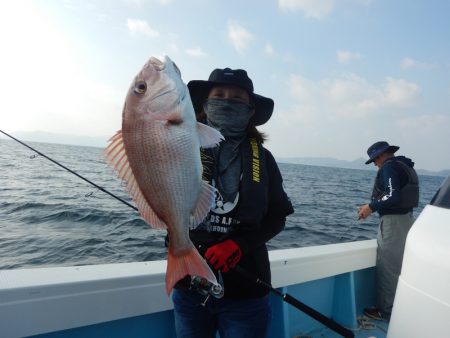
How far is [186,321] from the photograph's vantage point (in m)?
1.93

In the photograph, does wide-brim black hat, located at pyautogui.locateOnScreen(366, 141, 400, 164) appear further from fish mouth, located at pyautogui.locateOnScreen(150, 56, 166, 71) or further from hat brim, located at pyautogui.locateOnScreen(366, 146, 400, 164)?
fish mouth, located at pyautogui.locateOnScreen(150, 56, 166, 71)

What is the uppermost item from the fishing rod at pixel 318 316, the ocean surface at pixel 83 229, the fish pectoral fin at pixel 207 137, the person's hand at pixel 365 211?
the fish pectoral fin at pixel 207 137

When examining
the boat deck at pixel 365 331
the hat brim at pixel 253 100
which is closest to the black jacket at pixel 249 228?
the hat brim at pixel 253 100

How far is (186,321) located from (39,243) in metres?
5.95

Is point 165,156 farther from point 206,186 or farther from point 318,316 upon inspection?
point 318,316

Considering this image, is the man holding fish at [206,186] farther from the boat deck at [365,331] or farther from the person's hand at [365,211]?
the person's hand at [365,211]

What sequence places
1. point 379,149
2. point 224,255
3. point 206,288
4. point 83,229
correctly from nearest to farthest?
1. point 224,255
2. point 206,288
3. point 379,149
4. point 83,229

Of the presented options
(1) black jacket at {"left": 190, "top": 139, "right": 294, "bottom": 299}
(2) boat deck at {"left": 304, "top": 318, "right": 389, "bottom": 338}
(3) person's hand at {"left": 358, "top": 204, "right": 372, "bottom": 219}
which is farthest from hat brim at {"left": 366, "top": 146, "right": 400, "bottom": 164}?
(1) black jacket at {"left": 190, "top": 139, "right": 294, "bottom": 299}

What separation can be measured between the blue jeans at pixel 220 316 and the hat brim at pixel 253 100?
111cm

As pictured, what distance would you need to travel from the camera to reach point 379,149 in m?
4.65

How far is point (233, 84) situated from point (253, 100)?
7.4 inches

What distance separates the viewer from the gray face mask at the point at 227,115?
1995 millimetres

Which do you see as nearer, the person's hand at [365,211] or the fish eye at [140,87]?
the fish eye at [140,87]

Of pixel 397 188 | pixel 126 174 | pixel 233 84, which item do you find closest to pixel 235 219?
pixel 126 174
